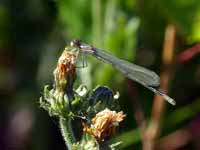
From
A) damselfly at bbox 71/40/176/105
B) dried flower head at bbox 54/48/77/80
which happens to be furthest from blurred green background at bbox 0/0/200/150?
dried flower head at bbox 54/48/77/80

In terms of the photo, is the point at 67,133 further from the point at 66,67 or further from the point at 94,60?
the point at 94,60

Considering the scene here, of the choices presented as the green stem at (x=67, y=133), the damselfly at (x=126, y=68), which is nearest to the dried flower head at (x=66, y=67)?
the damselfly at (x=126, y=68)

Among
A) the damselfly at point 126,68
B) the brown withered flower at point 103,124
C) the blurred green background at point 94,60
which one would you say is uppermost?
the damselfly at point 126,68

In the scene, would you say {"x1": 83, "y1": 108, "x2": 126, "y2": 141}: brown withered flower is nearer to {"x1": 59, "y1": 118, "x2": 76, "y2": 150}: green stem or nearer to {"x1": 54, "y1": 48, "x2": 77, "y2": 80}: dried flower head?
{"x1": 59, "y1": 118, "x2": 76, "y2": 150}: green stem

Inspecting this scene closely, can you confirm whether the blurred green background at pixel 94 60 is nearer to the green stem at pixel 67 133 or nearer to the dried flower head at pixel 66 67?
→ the dried flower head at pixel 66 67

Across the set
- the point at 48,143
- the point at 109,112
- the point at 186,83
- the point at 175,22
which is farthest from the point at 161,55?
the point at 109,112

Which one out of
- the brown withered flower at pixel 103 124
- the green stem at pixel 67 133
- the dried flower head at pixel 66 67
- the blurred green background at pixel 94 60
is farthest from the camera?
the blurred green background at pixel 94 60

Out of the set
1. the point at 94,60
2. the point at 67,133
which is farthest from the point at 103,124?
the point at 94,60
